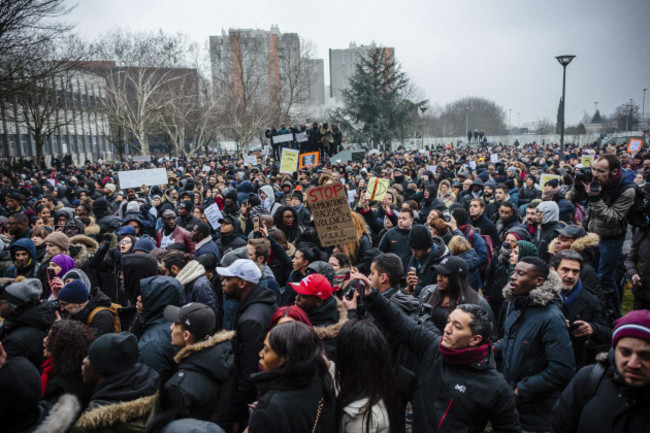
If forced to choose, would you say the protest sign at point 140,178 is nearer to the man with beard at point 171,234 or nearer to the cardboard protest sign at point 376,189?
the man with beard at point 171,234

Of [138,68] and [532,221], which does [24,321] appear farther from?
[138,68]

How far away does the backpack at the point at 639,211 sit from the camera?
523 cm

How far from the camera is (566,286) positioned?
164 inches

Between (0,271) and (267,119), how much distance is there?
134ft

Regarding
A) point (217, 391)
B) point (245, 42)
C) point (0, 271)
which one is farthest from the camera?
point (245, 42)

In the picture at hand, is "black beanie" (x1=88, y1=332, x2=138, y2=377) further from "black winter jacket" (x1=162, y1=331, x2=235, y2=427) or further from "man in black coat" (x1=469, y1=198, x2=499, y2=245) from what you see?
"man in black coat" (x1=469, y1=198, x2=499, y2=245)

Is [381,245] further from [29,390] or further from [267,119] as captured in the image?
[267,119]

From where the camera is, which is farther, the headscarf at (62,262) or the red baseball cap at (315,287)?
the headscarf at (62,262)

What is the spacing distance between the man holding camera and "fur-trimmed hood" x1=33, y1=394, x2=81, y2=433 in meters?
5.70

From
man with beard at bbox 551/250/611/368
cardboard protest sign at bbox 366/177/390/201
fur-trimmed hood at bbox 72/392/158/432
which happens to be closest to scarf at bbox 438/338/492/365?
man with beard at bbox 551/250/611/368

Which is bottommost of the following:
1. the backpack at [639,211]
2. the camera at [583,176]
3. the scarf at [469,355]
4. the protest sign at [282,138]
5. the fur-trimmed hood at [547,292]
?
the scarf at [469,355]

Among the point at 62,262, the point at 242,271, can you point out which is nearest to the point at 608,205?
the point at 242,271

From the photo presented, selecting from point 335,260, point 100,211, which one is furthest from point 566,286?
point 100,211

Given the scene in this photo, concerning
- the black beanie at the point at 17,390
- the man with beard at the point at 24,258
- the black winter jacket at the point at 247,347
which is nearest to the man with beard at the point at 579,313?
the black winter jacket at the point at 247,347
